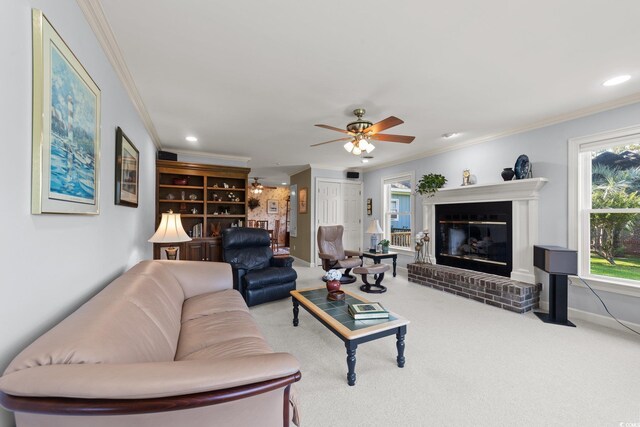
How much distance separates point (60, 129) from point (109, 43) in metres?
1.09

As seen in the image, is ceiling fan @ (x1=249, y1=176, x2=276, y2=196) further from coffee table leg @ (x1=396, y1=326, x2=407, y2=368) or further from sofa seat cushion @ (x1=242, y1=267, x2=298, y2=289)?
coffee table leg @ (x1=396, y1=326, x2=407, y2=368)

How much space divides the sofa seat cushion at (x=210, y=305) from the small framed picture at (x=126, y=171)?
104 cm

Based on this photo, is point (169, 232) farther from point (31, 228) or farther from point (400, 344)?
point (400, 344)

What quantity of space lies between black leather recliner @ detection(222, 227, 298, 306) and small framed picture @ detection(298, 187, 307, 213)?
2425 mm

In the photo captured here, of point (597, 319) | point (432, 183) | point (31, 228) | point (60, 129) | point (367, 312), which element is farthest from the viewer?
point (432, 183)

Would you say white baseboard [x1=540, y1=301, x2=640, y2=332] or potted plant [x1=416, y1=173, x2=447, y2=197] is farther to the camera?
potted plant [x1=416, y1=173, x2=447, y2=197]

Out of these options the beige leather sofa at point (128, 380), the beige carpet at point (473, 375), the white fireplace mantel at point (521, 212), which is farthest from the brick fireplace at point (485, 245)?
the beige leather sofa at point (128, 380)

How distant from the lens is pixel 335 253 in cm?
515

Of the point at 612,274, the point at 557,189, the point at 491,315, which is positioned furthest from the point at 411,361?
the point at 557,189

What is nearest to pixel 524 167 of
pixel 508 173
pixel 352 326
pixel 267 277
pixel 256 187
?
pixel 508 173

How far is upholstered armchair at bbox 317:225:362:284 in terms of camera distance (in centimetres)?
464

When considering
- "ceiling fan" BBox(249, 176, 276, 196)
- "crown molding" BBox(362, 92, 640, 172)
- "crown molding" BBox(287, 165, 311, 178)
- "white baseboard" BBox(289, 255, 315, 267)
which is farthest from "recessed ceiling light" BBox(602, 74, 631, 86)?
"ceiling fan" BBox(249, 176, 276, 196)

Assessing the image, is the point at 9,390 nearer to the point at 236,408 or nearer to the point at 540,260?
→ the point at 236,408

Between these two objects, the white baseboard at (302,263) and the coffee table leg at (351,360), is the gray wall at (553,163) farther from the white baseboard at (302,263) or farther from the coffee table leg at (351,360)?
the white baseboard at (302,263)
